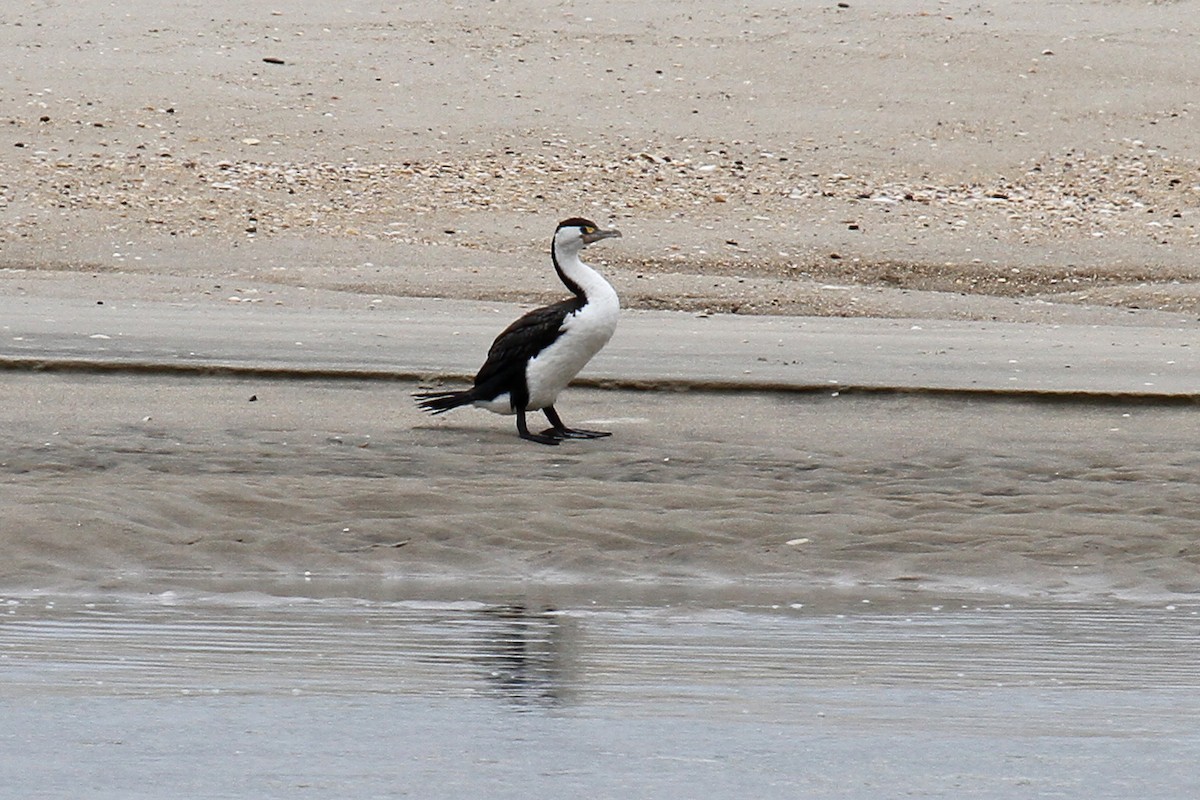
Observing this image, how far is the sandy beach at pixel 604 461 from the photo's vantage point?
5.56 metres

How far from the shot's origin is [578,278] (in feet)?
35.0

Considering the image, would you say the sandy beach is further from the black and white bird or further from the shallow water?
the black and white bird

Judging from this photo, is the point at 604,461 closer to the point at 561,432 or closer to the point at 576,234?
the point at 561,432

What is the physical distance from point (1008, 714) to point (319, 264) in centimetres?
1436

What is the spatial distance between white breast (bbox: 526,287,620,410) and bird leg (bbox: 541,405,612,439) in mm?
53

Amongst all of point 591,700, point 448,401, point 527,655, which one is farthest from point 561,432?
point 591,700

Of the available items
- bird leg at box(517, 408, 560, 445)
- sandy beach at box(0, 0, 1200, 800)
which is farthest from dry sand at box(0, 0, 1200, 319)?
bird leg at box(517, 408, 560, 445)

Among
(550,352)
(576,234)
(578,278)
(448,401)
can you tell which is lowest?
(448,401)

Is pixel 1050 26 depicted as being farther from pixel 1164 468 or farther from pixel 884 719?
pixel 884 719

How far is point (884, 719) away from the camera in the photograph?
18.6 feet

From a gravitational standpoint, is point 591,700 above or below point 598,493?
above

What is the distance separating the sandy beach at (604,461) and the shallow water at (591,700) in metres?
0.02

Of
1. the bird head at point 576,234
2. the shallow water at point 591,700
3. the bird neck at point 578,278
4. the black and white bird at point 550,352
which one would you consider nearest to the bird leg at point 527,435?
the black and white bird at point 550,352

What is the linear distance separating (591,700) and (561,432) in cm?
469
